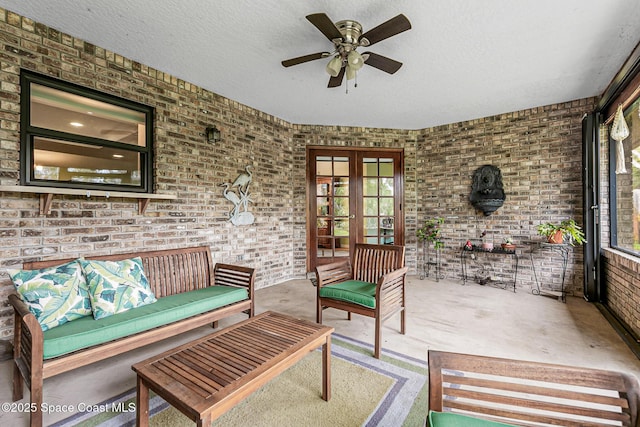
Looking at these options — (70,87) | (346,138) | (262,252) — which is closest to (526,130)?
(346,138)

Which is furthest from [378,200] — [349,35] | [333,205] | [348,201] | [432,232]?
[349,35]

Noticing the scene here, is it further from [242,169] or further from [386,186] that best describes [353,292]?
[386,186]

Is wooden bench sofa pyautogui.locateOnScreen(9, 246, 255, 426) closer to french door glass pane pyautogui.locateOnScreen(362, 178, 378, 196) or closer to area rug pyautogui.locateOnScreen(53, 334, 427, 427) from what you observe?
area rug pyautogui.locateOnScreen(53, 334, 427, 427)

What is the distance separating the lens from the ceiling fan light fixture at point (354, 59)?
2.42m

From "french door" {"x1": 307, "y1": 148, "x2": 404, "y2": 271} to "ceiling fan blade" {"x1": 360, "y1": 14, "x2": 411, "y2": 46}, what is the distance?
3.16 meters

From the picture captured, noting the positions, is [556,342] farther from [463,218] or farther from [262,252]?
[262,252]

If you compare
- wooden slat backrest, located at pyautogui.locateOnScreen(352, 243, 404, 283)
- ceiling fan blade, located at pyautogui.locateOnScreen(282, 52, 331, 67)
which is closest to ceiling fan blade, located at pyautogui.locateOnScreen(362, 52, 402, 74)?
ceiling fan blade, located at pyautogui.locateOnScreen(282, 52, 331, 67)

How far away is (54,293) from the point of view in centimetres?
204

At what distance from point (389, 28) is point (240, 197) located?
2953 mm

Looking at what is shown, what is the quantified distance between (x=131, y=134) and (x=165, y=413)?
273 cm

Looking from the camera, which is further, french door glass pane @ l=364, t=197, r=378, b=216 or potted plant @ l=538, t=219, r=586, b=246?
french door glass pane @ l=364, t=197, r=378, b=216

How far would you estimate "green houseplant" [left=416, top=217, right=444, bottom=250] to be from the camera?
5.06 meters

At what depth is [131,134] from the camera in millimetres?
3178

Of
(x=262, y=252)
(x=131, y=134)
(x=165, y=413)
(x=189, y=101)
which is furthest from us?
(x=262, y=252)
